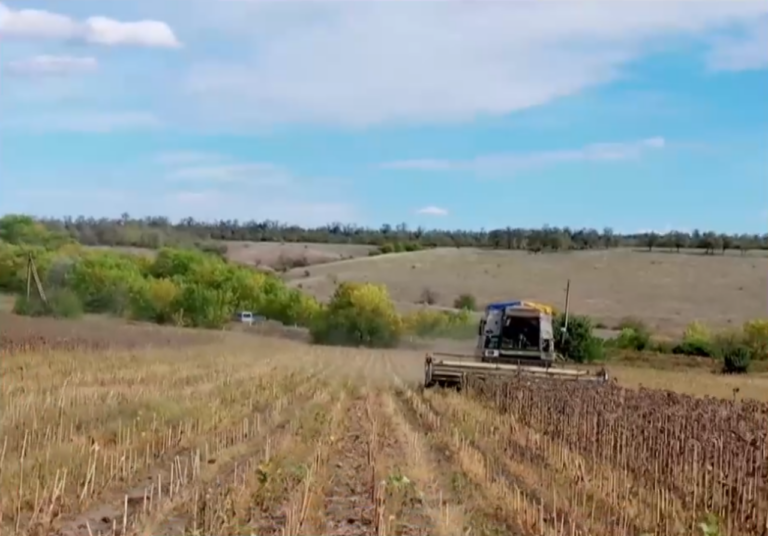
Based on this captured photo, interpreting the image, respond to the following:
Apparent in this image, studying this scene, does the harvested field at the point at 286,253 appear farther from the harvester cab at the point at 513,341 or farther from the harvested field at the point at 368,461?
the harvested field at the point at 368,461

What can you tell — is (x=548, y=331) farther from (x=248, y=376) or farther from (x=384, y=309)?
(x=384, y=309)

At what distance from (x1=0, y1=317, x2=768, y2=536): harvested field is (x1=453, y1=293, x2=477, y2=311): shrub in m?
57.5

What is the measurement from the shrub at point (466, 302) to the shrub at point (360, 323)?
A: 1318cm

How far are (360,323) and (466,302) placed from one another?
16.4 metres

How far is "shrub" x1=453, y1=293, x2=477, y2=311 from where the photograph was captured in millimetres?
82125

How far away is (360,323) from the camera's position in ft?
224

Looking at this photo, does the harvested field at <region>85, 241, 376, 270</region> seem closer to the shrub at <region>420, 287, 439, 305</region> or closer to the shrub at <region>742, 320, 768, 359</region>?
the shrub at <region>420, 287, 439, 305</region>

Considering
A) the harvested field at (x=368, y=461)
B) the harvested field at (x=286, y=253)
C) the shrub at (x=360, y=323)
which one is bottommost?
the shrub at (x=360, y=323)

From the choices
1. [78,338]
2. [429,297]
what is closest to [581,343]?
[78,338]

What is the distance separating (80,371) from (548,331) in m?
11.3

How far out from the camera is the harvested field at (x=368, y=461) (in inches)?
422

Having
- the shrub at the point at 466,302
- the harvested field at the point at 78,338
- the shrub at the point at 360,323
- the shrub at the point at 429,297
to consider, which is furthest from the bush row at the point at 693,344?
the shrub at the point at 429,297

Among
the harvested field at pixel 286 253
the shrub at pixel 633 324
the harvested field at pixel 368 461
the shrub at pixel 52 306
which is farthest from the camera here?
the harvested field at pixel 286 253

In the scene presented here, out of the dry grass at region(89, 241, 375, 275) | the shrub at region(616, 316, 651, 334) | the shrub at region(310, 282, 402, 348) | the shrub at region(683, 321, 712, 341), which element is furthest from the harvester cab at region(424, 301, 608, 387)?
the dry grass at region(89, 241, 375, 275)
